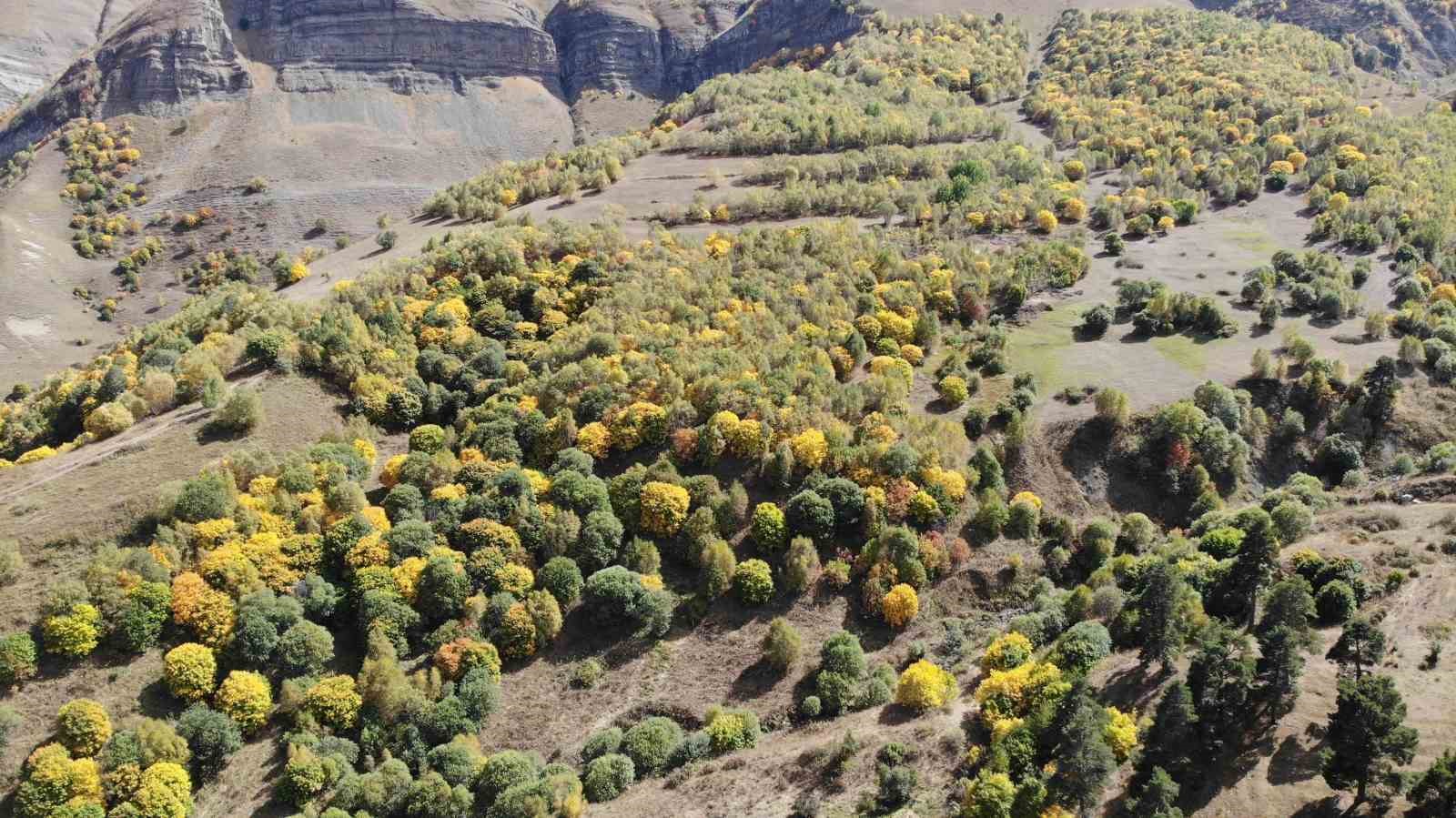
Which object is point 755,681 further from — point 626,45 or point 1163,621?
point 626,45

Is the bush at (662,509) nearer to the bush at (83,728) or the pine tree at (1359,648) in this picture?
the bush at (83,728)

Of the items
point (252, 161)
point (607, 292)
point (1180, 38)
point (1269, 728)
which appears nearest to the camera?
point (1269, 728)

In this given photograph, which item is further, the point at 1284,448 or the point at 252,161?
the point at 252,161

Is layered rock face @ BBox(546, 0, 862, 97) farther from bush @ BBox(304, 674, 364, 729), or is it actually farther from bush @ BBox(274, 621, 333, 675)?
bush @ BBox(304, 674, 364, 729)

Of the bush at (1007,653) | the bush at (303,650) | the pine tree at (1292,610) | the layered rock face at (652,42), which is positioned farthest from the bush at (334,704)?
the layered rock face at (652,42)

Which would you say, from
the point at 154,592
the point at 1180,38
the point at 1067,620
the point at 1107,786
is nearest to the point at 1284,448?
the point at 1067,620

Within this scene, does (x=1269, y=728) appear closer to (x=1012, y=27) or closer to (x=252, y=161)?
(x=1012, y=27)

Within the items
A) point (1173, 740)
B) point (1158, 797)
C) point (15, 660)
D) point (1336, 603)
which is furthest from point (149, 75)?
point (1336, 603)
